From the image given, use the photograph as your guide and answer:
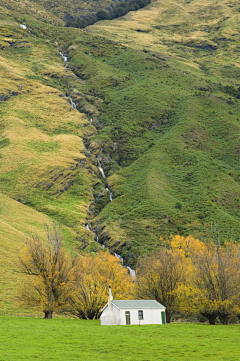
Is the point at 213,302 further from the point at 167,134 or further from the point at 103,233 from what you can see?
the point at 167,134

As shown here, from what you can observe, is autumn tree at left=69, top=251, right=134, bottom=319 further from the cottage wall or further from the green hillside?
the green hillside

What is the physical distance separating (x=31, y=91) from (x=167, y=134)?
7223 cm

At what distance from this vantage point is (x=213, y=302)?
54.3 m

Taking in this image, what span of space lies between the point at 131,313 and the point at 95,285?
10.6 meters

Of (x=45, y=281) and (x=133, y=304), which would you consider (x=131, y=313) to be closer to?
(x=133, y=304)

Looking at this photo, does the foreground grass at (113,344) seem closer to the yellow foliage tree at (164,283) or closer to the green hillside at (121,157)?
the yellow foliage tree at (164,283)

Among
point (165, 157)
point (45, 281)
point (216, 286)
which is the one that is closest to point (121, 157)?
point (165, 157)

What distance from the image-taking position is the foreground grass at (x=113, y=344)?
2917 centimetres

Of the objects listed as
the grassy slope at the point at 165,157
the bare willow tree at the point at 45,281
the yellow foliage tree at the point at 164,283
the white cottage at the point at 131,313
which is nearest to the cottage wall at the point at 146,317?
the white cottage at the point at 131,313

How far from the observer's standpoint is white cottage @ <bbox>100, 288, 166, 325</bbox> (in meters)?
50.2

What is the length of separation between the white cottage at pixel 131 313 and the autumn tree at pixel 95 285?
688 centimetres

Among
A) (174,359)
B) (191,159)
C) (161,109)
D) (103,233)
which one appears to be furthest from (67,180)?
(174,359)

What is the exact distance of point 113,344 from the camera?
33.9 m

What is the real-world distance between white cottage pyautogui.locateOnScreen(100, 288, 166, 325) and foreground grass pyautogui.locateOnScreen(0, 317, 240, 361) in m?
6.42
